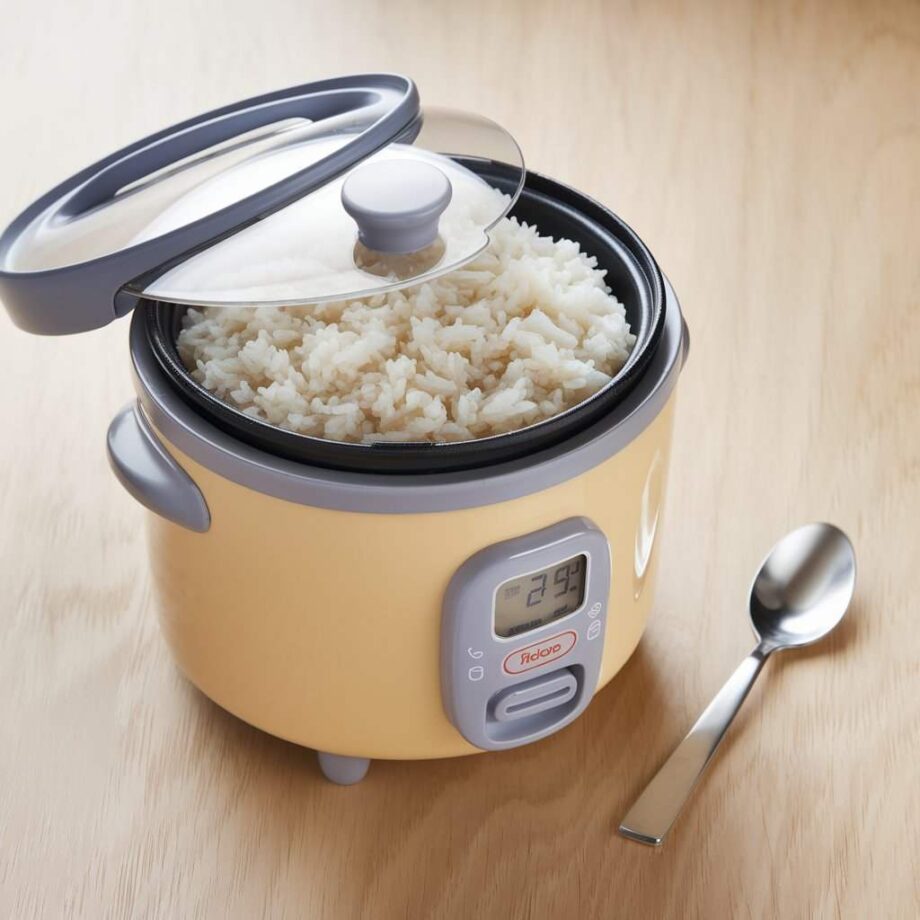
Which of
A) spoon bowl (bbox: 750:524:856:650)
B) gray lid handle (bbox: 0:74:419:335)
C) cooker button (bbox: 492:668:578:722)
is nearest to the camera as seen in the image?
gray lid handle (bbox: 0:74:419:335)

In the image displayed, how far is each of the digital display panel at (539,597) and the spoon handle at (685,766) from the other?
204 millimetres

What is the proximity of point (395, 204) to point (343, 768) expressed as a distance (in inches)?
19.5

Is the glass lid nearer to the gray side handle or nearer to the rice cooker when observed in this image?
the rice cooker

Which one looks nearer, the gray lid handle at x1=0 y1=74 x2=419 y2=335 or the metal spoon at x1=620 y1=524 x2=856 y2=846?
the gray lid handle at x1=0 y1=74 x2=419 y2=335

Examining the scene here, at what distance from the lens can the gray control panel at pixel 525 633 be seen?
3.33 feet

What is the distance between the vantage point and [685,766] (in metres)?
1.18

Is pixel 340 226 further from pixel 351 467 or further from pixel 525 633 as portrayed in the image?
pixel 525 633

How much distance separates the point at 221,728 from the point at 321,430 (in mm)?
359

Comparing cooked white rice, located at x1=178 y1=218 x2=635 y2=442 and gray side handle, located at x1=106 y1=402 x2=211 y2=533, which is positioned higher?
cooked white rice, located at x1=178 y1=218 x2=635 y2=442

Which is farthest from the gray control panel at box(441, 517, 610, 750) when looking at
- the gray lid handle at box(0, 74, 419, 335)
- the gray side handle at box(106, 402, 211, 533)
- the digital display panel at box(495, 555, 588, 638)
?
the gray lid handle at box(0, 74, 419, 335)

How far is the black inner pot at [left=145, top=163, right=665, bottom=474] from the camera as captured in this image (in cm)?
97

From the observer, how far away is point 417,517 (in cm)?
98

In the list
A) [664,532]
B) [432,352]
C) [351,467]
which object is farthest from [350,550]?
[664,532]

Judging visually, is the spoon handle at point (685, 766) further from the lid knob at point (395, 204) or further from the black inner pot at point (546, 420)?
the lid knob at point (395, 204)
